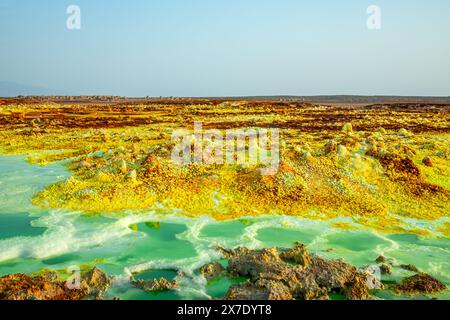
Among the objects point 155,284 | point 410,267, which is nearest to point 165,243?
point 155,284

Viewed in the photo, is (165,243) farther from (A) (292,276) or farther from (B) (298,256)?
(A) (292,276)

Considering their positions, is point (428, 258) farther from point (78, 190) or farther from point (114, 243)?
point (78, 190)

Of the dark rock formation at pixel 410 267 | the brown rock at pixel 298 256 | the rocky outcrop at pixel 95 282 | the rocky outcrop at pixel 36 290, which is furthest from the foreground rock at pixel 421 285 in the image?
the rocky outcrop at pixel 36 290

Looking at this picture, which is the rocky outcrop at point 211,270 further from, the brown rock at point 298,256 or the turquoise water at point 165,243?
the brown rock at point 298,256

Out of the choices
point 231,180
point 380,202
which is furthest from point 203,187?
point 380,202

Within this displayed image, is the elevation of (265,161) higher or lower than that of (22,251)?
higher
